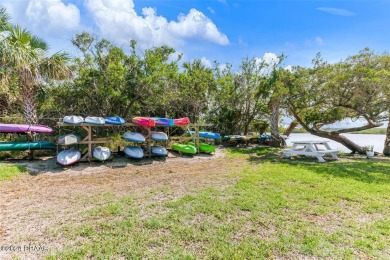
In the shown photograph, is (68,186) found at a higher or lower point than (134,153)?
lower

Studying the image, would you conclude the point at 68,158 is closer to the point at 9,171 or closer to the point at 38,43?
the point at 9,171

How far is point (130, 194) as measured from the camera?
4.19 meters

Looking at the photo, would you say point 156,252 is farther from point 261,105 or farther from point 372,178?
point 261,105

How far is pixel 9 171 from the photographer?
18.0 ft

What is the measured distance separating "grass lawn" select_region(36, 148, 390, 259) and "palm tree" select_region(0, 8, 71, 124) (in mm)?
5737

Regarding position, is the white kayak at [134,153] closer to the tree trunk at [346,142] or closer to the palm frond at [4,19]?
the palm frond at [4,19]

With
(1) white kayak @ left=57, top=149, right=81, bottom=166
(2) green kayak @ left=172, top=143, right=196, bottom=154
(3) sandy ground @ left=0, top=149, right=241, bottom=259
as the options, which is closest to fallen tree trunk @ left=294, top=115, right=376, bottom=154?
(2) green kayak @ left=172, top=143, right=196, bottom=154

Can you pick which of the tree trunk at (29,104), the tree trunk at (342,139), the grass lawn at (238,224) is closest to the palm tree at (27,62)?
the tree trunk at (29,104)

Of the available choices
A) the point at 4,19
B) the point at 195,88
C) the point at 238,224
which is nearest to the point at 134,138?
the point at 238,224

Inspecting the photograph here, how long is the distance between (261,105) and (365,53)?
5.54 metres

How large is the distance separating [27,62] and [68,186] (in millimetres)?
4930

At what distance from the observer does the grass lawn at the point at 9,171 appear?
5.10 m

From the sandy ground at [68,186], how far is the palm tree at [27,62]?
254 cm

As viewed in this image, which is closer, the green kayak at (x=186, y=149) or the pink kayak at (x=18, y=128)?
the pink kayak at (x=18, y=128)
